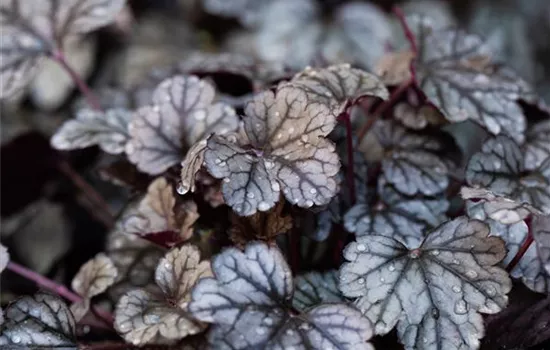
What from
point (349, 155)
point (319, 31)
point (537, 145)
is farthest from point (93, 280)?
point (319, 31)

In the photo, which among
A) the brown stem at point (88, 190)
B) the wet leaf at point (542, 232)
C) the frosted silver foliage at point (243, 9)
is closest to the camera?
the wet leaf at point (542, 232)

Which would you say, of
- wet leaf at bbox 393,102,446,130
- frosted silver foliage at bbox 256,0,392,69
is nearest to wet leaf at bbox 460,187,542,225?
wet leaf at bbox 393,102,446,130

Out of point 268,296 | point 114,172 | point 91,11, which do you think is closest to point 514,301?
point 268,296

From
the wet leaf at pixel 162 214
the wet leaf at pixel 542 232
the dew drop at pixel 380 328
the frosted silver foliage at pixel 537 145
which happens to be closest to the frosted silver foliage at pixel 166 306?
the wet leaf at pixel 162 214

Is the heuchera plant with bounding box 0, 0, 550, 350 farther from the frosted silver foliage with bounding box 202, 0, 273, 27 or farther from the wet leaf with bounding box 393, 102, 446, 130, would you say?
the frosted silver foliage with bounding box 202, 0, 273, 27

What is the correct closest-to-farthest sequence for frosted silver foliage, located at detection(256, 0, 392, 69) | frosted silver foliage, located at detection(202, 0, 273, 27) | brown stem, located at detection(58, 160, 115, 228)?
1. brown stem, located at detection(58, 160, 115, 228)
2. frosted silver foliage, located at detection(256, 0, 392, 69)
3. frosted silver foliage, located at detection(202, 0, 273, 27)

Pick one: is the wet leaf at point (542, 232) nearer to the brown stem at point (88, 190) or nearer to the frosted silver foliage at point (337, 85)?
the frosted silver foliage at point (337, 85)
